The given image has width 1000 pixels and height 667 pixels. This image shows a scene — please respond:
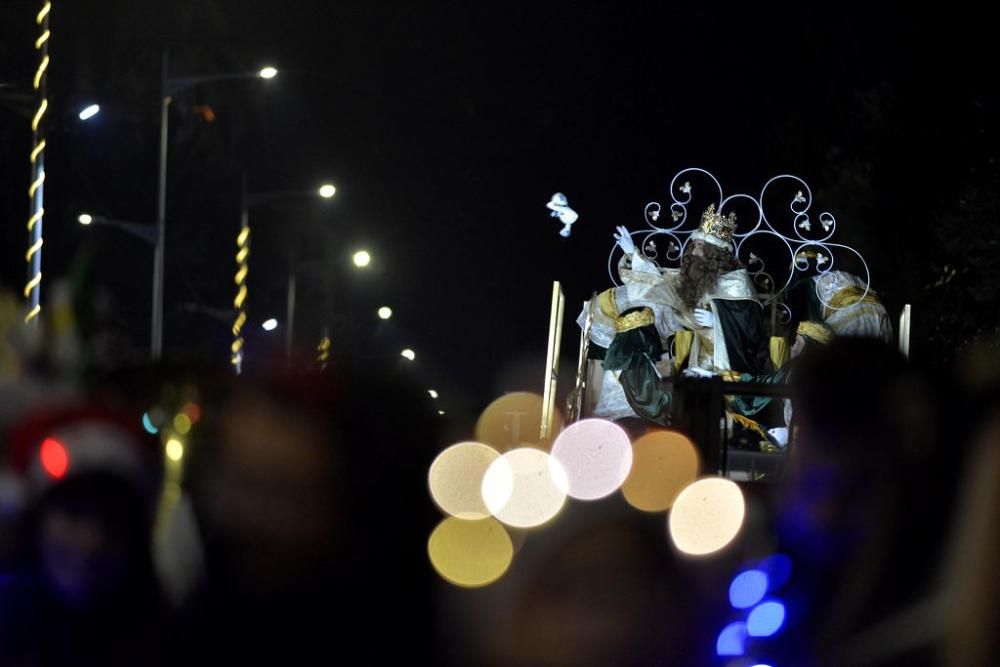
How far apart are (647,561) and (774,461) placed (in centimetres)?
544

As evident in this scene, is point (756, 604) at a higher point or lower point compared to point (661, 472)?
lower

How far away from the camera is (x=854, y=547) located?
559 cm

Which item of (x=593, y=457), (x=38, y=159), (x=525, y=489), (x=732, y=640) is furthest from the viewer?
(x=38, y=159)

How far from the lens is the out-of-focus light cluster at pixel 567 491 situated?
8280mm

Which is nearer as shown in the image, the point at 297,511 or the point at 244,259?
the point at 297,511

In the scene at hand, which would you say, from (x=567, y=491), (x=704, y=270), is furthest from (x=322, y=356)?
(x=704, y=270)

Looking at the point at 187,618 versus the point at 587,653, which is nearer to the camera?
the point at 187,618

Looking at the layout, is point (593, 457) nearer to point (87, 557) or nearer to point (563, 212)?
point (563, 212)

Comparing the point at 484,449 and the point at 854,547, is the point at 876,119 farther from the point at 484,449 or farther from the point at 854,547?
the point at 854,547

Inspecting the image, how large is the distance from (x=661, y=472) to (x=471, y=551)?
297 cm

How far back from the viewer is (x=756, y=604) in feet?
22.7

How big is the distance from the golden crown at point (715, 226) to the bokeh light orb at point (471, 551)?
220 inches

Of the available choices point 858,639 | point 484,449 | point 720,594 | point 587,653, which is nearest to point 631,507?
point 484,449

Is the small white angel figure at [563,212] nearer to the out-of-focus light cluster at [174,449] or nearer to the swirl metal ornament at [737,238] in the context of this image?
the swirl metal ornament at [737,238]
